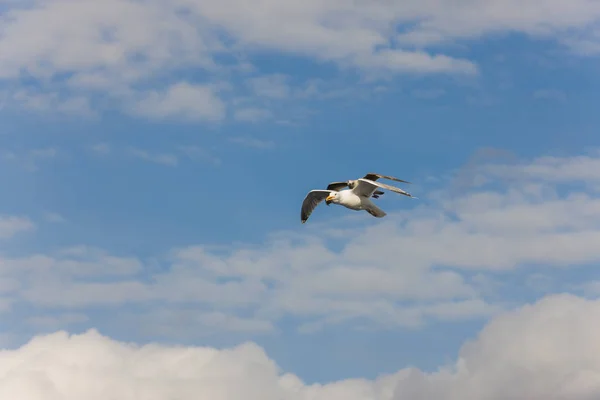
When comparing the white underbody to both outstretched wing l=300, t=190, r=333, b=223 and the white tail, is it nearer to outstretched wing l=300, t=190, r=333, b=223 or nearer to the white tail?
the white tail

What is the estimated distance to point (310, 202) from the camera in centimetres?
8912

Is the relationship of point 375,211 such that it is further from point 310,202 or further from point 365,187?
point 310,202

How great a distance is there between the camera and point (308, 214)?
293ft

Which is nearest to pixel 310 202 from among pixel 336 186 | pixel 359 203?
pixel 336 186

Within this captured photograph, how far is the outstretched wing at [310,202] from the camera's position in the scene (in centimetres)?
8869

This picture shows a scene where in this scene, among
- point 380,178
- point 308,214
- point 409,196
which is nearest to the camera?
point 409,196

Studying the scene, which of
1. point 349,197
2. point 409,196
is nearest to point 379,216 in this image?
point 349,197

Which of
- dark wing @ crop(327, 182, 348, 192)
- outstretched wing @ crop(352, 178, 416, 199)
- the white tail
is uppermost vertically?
dark wing @ crop(327, 182, 348, 192)

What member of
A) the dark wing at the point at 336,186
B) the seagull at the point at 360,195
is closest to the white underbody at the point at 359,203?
the seagull at the point at 360,195

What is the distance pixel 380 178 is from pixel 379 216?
3921 mm

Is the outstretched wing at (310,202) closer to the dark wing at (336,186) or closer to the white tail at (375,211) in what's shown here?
the dark wing at (336,186)

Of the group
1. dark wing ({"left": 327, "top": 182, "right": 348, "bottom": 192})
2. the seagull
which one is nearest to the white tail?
the seagull

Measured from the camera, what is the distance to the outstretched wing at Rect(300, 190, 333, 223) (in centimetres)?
8869

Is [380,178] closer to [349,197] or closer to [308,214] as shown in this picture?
[349,197]
